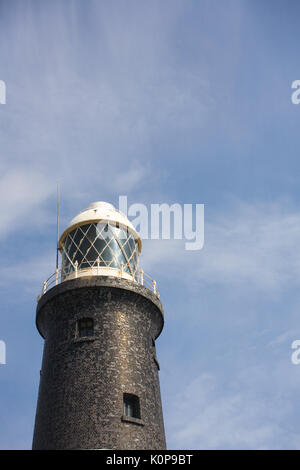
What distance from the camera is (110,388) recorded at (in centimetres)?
1848

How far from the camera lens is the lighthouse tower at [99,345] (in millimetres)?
17875

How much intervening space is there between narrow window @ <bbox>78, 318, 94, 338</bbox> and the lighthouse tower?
0.04 m

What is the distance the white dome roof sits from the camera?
2278 cm

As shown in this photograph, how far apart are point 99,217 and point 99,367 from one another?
6.62 m

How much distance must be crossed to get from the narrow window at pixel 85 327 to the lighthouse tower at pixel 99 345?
0.04m

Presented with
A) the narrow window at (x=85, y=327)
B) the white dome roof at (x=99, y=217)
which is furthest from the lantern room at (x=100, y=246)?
the narrow window at (x=85, y=327)

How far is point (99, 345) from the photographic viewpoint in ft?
63.8

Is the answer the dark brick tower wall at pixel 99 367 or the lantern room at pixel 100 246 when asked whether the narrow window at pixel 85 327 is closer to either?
the dark brick tower wall at pixel 99 367

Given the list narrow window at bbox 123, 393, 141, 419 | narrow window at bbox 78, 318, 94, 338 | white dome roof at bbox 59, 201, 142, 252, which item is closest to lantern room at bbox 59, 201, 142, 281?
white dome roof at bbox 59, 201, 142, 252

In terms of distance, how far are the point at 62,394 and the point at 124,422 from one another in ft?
7.68

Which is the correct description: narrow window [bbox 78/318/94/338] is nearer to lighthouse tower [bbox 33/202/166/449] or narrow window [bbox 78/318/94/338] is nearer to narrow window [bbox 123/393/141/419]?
lighthouse tower [bbox 33/202/166/449]
